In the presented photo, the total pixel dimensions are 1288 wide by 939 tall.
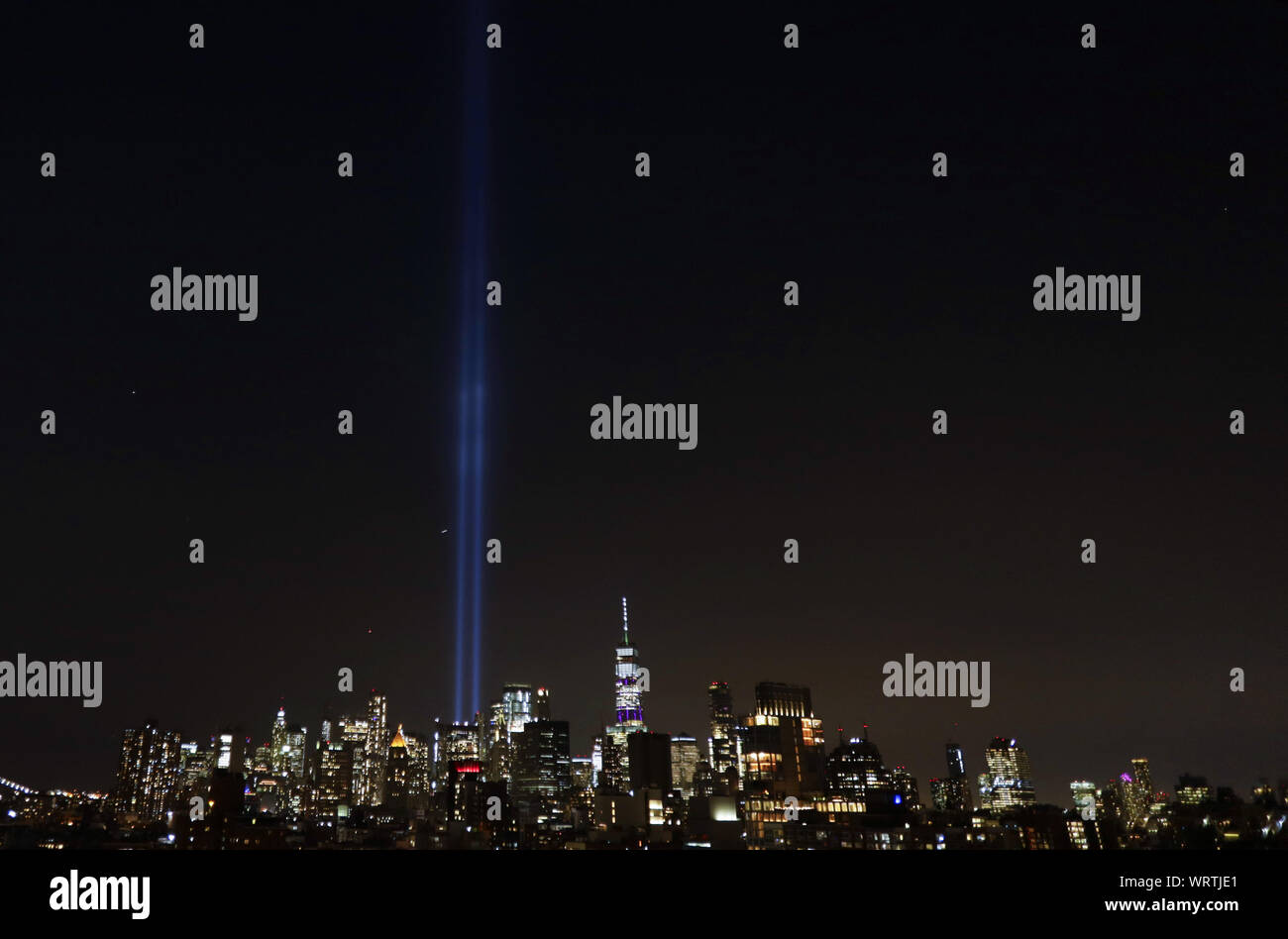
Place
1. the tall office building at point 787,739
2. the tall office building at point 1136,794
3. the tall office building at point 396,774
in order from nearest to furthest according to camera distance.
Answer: the tall office building at point 1136,794 → the tall office building at point 787,739 → the tall office building at point 396,774

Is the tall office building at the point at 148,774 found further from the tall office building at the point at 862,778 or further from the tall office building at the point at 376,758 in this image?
the tall office building at the point at 862,778

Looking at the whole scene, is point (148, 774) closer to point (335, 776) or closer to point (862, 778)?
point (335, 776)

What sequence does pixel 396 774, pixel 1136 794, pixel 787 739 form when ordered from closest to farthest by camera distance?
pixel 1136 794 → pixel 787 739 → pixel 396 774

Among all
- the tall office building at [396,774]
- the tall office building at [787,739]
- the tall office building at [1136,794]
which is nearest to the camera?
the tall office building at [1136,794]

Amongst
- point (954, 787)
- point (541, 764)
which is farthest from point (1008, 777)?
point (541, 764)

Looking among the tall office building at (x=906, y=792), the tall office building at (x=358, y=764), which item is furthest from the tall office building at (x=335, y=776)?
the tall office building at (x=906, y=792)

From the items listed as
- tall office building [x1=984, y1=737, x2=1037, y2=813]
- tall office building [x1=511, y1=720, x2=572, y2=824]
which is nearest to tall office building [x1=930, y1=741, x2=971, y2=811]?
tall office building [x1=984, y1=737, x2=1037, y2=813]
